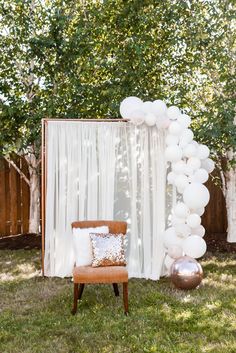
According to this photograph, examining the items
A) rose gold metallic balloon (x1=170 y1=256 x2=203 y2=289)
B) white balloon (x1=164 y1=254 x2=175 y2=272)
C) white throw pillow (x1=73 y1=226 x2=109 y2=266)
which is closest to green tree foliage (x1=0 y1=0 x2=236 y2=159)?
white balloon (x1=164 y1=254 x2=175 y2=272)

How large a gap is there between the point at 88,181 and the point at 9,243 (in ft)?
8.95

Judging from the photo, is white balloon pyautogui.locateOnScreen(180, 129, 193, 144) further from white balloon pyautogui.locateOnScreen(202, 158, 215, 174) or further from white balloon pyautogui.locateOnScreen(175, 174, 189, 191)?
white balloon pyautogui.locateOnScreen(202, 158, 215, 174)

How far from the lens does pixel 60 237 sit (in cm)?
626

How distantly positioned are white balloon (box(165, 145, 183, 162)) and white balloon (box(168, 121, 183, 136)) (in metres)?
0.16

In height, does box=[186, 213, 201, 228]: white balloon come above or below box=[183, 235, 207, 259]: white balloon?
above

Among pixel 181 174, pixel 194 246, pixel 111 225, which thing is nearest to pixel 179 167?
pixel 181 174

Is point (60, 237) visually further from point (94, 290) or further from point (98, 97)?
point (98, 97)

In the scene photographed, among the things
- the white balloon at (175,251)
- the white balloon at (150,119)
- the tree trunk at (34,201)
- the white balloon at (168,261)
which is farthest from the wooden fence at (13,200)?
the white balloon at (175,251)

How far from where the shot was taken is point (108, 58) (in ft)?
24.0

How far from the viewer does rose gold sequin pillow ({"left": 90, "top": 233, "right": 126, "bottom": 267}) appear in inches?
197

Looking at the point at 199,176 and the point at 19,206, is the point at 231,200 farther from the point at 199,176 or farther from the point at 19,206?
the point at 19,206

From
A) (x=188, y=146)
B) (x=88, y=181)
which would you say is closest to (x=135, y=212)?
(x=88, y=181)

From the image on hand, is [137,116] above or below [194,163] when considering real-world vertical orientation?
above

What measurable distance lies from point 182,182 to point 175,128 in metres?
0.63
